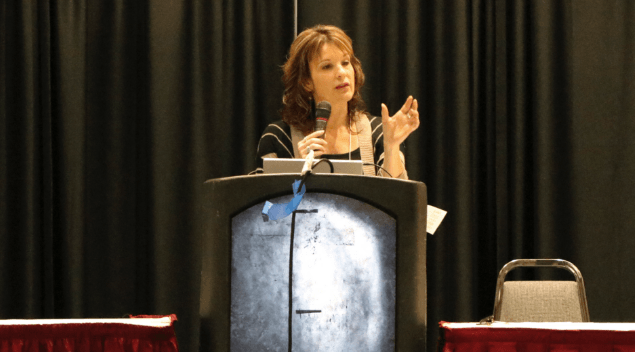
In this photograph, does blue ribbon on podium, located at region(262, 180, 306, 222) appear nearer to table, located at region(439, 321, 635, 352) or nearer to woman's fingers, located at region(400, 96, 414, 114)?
table, located at region(439, 321, 635, 352)

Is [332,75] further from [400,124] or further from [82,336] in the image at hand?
[82,336]

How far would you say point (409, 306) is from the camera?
792 mm

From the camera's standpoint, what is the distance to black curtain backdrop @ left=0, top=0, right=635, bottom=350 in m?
2.58

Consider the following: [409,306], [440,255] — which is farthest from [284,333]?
[440,255]

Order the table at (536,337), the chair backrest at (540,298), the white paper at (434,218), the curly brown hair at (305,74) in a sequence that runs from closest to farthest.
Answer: the table at (536,337)
the white paper at (434,218)
the chair backrest at (540,298)
the curly brown hair at (305,74)

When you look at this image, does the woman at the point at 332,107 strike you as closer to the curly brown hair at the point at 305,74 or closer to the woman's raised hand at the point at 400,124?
the curly brown hair at the point at 305,74

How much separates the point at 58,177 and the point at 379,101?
4.93ft

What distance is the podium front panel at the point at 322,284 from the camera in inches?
31.4

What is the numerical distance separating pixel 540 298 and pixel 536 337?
1092 mm

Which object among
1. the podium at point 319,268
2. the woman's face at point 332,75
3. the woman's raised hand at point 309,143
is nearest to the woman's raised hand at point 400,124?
the woman's raised hand at point 309,143

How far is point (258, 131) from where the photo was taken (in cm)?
266

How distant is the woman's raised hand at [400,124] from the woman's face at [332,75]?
411mm

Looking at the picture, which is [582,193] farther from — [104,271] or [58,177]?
[58,177]

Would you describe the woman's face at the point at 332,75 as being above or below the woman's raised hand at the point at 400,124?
above
